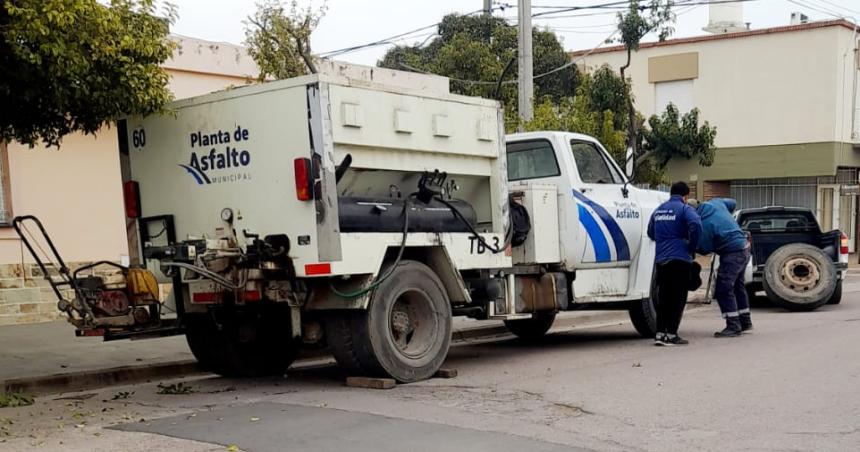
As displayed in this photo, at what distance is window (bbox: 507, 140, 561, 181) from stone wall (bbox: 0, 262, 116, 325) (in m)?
7.35

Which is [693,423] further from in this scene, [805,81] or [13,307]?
[805,81]

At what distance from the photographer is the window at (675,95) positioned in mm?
30484

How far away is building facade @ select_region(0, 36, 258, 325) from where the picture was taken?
543 inches

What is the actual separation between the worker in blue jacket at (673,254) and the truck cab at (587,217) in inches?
17.5

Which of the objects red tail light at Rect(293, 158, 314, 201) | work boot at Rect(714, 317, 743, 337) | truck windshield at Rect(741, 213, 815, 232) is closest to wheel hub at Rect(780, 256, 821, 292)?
truck windshield at Rect(741, 213, 815, 232)

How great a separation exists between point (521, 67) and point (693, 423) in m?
10.5

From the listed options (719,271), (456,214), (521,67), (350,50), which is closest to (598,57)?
(350,50)

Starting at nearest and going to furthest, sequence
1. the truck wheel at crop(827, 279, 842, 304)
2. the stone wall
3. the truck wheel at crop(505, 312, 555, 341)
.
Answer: the truck wheel at crop(505, 312, 555, 341)
the stone wall
the truck wheel at crop(827, 279, 842, 304)

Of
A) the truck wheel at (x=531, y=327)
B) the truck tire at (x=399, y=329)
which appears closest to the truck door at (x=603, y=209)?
the truck wheel at (x=531, y=327)

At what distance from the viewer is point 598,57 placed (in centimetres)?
3228

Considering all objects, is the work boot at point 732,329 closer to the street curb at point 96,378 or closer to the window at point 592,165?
the window at point 592,165

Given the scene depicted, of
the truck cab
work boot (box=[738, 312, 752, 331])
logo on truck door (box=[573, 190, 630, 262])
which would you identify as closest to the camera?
the truck cab

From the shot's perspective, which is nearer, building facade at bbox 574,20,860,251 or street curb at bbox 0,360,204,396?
street curb at bbox 0,360,204,396

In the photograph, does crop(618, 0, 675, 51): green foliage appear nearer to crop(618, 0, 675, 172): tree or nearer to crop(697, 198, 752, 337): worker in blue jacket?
crop(618, 0, 675, 172): tree
